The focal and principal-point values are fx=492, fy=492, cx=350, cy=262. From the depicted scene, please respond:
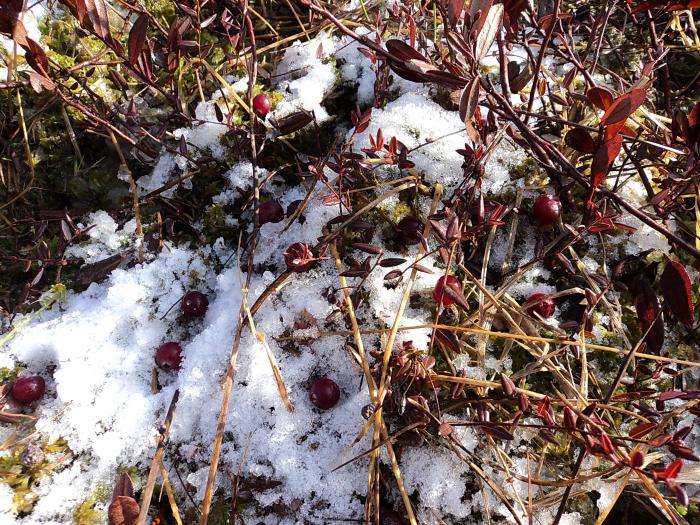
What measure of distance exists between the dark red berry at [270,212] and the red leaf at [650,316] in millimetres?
1700

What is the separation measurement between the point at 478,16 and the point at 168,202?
5.88ft

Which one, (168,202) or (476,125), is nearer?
(476,125)

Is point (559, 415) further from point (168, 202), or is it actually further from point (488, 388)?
point (168, 202)

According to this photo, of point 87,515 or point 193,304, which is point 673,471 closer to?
point 193,304

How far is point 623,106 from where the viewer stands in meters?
1.65

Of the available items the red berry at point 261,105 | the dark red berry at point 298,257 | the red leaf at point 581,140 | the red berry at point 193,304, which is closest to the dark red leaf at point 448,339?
the dark red berry at point 298,257

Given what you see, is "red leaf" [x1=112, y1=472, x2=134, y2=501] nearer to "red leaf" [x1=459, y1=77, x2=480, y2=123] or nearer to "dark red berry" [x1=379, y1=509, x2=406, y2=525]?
"dark red berry" [x1=379, y1=509, x2=406, y2=525]

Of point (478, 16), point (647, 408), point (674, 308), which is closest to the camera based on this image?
point (478, 16)

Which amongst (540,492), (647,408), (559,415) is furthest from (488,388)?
(647,408)

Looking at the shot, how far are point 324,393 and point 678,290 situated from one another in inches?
59.5

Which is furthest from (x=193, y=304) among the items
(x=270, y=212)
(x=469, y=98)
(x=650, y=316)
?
(x=650, y=316)

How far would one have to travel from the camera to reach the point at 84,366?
2.27 m

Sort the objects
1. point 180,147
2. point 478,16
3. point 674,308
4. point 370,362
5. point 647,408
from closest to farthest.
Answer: point 478,16, point 647,408, point 674,308, point 370,362, point 180,147

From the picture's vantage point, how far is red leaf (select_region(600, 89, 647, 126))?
1.62m
